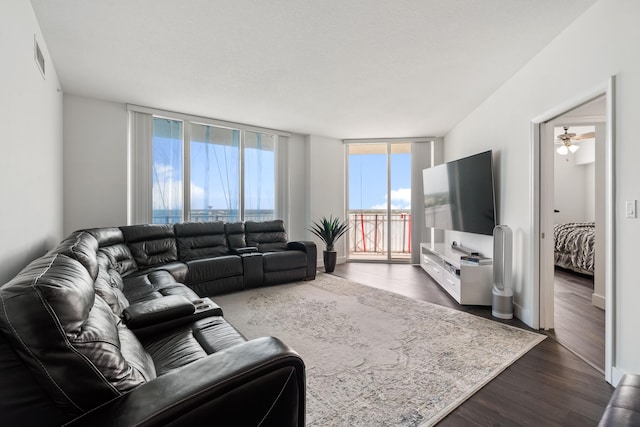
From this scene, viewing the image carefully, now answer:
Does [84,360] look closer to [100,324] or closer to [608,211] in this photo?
[100,324]

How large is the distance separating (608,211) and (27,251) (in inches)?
154

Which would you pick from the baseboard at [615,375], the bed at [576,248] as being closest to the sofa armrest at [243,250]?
the baseboard at [615,375]

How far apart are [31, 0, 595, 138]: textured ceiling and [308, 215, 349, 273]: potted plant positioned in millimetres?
2170

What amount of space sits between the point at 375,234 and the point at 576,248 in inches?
141

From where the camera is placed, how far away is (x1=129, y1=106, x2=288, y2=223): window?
4.11 m

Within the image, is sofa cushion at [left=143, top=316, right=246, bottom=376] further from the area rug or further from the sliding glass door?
the sliding glass door

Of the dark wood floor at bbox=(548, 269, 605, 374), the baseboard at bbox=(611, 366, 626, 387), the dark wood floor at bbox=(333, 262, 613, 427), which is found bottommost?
the dark wood floor at bbox=(333, 262, 613, 427)

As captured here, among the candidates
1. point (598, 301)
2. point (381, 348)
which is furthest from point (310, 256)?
point (598, 301)

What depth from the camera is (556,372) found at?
1976 millimetres

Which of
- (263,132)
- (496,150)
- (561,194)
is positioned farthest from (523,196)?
(561,194)

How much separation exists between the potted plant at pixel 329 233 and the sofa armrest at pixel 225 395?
4.06m

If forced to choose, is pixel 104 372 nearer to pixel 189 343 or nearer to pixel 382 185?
pixel 189 343

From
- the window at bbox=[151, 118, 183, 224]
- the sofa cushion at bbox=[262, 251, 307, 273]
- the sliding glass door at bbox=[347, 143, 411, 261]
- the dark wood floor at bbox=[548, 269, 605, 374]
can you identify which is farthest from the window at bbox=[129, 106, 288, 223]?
the dark wood floor at bbox=[548, 269, 605, 374]

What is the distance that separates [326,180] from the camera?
19.0ft
